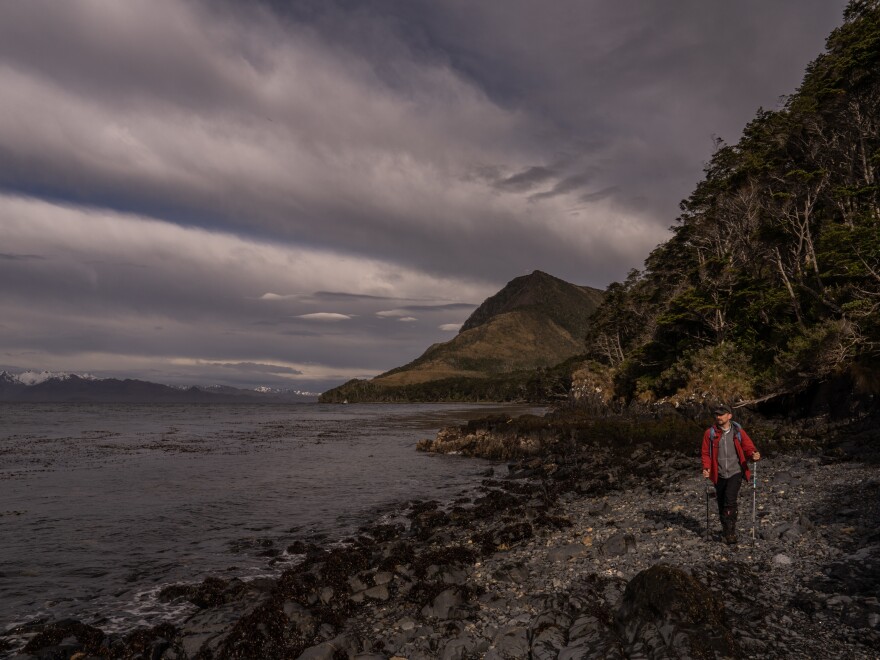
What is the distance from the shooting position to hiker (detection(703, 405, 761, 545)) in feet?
36.3

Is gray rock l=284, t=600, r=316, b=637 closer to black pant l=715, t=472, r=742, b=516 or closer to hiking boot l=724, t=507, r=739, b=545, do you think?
hiking boot l=724, t=507, r=739, b=545

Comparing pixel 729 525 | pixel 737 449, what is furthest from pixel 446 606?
pixel 737 449

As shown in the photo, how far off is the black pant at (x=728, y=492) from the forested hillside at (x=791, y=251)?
56.8 ft

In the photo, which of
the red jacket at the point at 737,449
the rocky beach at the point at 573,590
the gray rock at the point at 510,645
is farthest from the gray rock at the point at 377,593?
the red jacket at the point at 737,449

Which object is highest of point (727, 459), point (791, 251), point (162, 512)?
point (791, 251)

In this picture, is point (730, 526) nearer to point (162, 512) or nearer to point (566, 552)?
point (566, 552)

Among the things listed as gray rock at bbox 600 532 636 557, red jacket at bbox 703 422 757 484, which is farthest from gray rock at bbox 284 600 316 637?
red jacket at bbox 703 422 757 484

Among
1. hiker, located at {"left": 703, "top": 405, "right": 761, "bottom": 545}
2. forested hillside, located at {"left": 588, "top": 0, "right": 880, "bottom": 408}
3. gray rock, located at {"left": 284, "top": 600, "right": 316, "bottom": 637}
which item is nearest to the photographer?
gray rock, located at {"left": 284, "top": 600, "right": 316, "bottom": 637}

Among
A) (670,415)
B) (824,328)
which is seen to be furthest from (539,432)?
(824,328)

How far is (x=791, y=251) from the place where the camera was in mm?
36719

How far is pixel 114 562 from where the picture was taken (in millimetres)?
14500

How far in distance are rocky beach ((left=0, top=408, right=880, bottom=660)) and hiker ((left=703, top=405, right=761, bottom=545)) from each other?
796 mm

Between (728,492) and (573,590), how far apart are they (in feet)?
14.6

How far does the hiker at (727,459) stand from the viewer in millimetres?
11055
